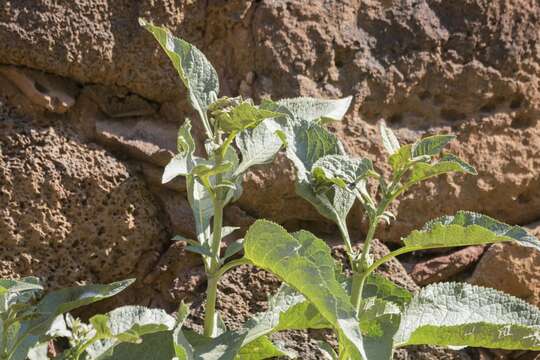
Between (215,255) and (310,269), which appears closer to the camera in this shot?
(310,269)

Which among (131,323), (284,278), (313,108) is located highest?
(313,108)

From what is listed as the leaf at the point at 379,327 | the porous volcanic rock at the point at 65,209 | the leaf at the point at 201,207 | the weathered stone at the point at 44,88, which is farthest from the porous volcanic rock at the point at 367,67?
the leaf at the point at 379,327

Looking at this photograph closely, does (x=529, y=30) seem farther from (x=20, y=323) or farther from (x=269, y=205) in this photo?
(x=20, y=323)

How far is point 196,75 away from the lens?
1.74 metres

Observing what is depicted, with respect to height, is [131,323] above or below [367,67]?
below

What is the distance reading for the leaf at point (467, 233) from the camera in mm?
1557

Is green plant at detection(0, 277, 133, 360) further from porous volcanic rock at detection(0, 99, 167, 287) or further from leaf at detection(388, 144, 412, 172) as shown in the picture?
leaf at detection(388, 144, 412, 172)

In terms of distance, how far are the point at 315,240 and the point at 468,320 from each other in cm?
36

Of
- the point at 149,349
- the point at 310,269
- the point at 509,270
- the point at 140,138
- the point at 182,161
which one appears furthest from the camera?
the point at 509,270

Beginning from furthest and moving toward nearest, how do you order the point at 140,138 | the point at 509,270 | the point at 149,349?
1. the point at 509,270
2. the point at 140,138
3. the point at 149,349

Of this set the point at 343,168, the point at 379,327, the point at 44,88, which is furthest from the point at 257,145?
the point at 44,88

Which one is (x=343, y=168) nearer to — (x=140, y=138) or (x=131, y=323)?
(x=131, y=323)

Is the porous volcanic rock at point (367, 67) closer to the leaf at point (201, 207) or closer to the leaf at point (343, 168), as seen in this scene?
the leaf at point (201, 207)

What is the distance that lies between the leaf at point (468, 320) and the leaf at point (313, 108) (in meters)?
0.41
